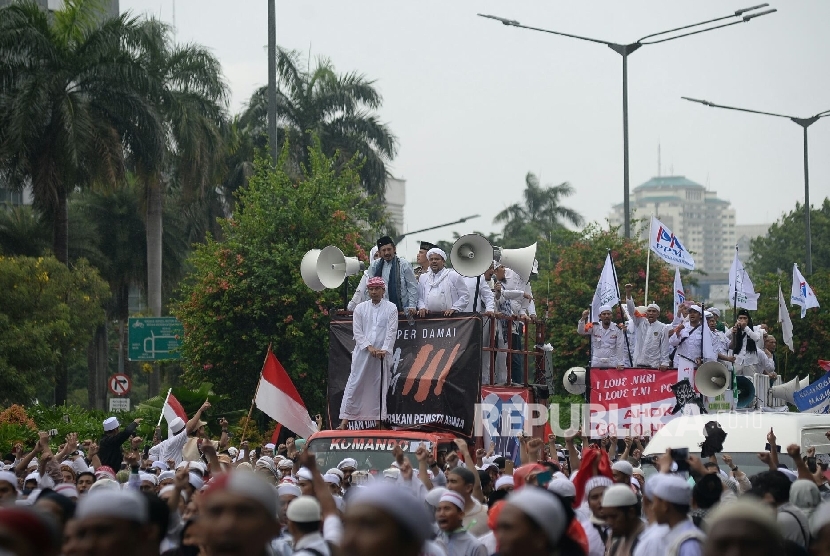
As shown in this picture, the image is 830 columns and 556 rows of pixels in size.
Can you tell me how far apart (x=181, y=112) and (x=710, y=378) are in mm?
19696

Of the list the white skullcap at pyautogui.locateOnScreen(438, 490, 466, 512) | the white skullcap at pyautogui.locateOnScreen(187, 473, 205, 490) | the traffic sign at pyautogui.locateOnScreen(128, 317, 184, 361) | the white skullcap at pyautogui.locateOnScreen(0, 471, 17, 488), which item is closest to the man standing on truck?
the white skullcap at pyautogui.locateOnScreen(187, 473, 205, 490)

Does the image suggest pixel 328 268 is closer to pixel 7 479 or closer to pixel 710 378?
pixel 710 378

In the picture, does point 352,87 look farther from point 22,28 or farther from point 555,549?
point 555,549

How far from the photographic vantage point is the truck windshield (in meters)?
13.2

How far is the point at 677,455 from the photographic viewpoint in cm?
897

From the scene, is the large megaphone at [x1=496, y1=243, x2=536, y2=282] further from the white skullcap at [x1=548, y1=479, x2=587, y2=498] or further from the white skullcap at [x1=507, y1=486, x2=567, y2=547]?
the white skullcap at [x1=507, y1=486, x2=567, y2=547]

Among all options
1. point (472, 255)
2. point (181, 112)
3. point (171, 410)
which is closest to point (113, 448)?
point (171, 410)

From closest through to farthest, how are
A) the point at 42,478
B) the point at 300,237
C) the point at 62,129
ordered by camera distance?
the point at 42,478
the point at 300,237
the point at 62,129

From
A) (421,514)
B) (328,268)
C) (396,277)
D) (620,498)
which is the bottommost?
(620,498)

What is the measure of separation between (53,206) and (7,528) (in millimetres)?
28418

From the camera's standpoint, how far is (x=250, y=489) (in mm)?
4234

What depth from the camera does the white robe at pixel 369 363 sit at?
50.2 feet

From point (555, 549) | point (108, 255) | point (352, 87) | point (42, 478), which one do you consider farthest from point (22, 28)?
point (555, 549)

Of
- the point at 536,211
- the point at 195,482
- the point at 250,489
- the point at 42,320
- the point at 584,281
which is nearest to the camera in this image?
the point at 250,489
